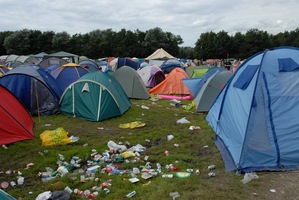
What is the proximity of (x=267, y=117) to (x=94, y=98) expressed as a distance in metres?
5.78

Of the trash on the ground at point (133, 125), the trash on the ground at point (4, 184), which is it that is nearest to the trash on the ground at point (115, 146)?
the trash on the ground at point (133, 125)

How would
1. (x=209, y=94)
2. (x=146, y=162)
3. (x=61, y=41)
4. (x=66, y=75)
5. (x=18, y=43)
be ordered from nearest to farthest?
(x=146, y=162) < (x=209, y=94) < (x=66, y=75) < (x=18, y=43) < (x=61, y=41)

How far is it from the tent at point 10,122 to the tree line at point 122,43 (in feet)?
174

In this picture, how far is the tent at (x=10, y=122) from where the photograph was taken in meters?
6.41

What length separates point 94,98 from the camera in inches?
372

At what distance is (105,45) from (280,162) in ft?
189

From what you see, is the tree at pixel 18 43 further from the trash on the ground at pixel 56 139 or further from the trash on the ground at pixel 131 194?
the trash on the ground at pixel 131 194

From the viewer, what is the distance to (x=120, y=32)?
62.7 meters

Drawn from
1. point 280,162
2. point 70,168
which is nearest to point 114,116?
point 70,168

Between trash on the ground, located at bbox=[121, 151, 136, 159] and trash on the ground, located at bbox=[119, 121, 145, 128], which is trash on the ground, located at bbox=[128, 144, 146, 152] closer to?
trash on the ground, located at bbox=[121, 151, 136, 159]

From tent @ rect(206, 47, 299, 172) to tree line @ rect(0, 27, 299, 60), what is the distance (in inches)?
2110

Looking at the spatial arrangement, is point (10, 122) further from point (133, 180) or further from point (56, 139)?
point (133, 180)

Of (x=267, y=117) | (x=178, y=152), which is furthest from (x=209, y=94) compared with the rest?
(x=267, y=117)

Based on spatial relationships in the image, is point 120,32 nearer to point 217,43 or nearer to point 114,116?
point 217,43
